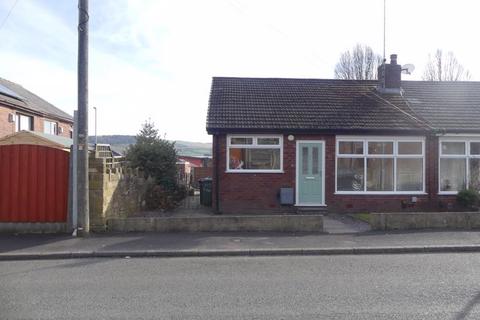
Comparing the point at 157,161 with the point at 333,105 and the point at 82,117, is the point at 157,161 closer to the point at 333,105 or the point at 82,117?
the point at 333,105

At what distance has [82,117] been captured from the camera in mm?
11570

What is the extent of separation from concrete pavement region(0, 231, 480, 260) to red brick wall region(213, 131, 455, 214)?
4.49 meters

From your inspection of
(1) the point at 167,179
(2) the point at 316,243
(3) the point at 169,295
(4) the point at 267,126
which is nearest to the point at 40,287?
(3) the point at 169,295

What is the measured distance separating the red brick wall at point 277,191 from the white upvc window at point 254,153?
0.17 metres

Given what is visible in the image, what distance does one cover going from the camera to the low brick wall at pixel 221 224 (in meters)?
12.1

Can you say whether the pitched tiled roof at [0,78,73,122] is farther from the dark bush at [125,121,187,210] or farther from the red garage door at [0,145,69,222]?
the red garage door at [0,145,69,222]

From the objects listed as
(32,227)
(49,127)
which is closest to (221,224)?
(32,227)

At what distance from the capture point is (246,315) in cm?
570

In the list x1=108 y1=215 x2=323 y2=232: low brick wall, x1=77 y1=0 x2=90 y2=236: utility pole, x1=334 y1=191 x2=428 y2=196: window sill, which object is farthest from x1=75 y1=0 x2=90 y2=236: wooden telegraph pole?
x1=334 y1=191 x2=428 y2=196: window sill

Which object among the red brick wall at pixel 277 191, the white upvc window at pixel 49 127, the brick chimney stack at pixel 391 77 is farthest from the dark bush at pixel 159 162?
the white upvc window at pixel 49 127

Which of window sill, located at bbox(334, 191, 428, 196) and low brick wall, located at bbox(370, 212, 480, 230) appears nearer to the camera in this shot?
low brick wall, located at bbox(370, 212, 480, 230)

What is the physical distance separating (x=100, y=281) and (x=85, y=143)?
4827mm

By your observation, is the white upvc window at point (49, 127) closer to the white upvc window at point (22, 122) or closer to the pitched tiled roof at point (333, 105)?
the white upvc window at point (22, 122)

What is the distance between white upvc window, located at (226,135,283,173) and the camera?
54.1 feet
